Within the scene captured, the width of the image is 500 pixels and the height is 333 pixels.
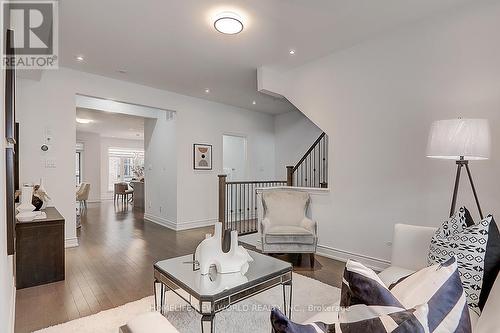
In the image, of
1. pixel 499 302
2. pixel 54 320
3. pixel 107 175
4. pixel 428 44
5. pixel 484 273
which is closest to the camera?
pixel 499 302

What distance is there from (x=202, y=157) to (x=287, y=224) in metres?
2.81

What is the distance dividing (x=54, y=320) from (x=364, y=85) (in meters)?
3.91

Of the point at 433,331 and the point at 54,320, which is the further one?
the point at 54,320

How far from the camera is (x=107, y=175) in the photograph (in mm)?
10602

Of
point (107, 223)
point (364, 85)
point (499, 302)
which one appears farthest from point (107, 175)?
point (499, 302)

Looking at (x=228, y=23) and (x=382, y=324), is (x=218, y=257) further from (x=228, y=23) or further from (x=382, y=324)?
(x=228, y=23)

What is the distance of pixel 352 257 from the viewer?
11.3 ft

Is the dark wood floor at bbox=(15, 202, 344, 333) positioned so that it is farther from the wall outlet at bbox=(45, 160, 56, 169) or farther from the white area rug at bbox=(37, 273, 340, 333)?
the wall outlet at bbox=(45, 160, 56, 169)

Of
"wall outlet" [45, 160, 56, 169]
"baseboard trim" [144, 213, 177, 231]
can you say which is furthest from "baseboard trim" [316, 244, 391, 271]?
"wall outlet" [45, 160, 56, 169]

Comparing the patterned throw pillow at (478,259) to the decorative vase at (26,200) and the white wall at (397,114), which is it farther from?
the decorative vase at (26,200)

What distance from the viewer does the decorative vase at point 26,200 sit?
2909mm

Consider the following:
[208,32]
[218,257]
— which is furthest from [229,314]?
[208,32]

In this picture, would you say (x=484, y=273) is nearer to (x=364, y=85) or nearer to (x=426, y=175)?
(x=426, y=175)

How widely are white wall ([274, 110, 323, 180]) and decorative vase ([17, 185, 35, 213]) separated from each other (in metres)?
5.24
